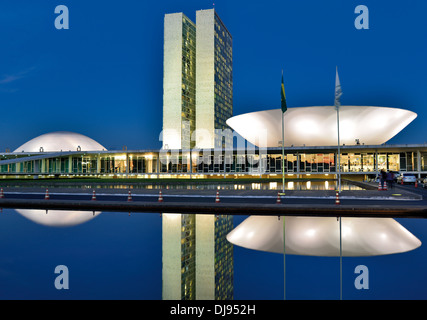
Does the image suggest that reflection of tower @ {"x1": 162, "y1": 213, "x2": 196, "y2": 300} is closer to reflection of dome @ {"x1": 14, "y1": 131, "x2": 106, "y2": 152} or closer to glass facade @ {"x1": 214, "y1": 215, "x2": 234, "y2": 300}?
glass facade @ {"x1": 214, "y1": 215, "x2": 234, "y2": 300}

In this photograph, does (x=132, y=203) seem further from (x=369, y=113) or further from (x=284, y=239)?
(x=369, y=113)

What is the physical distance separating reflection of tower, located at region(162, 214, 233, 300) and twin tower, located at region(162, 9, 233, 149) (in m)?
97.0

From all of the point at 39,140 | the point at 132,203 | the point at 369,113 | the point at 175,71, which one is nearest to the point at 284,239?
the point at 132,203

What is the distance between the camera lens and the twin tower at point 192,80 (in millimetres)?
110375

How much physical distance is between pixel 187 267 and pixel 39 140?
9534 centimetres

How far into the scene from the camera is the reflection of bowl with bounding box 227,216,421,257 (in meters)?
8.62

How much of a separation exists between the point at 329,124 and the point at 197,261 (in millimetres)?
52545

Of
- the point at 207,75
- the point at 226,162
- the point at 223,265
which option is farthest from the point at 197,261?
the point at 207,75

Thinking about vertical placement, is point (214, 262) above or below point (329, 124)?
below

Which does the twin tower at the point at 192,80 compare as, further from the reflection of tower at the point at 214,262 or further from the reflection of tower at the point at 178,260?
the reflection of tower at the point at 214,262

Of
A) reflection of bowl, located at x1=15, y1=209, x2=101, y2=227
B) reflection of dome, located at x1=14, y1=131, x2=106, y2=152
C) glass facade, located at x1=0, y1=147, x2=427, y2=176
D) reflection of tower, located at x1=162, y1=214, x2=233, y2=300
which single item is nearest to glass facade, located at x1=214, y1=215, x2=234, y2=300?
reflection of tower, located at x1=162, y1=214, x2=233, y2=300

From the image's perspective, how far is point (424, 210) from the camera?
15.3 meters

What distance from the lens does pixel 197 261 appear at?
7.72 metres

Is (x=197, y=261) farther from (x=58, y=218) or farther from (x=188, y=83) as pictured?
(x=188, y=83)
